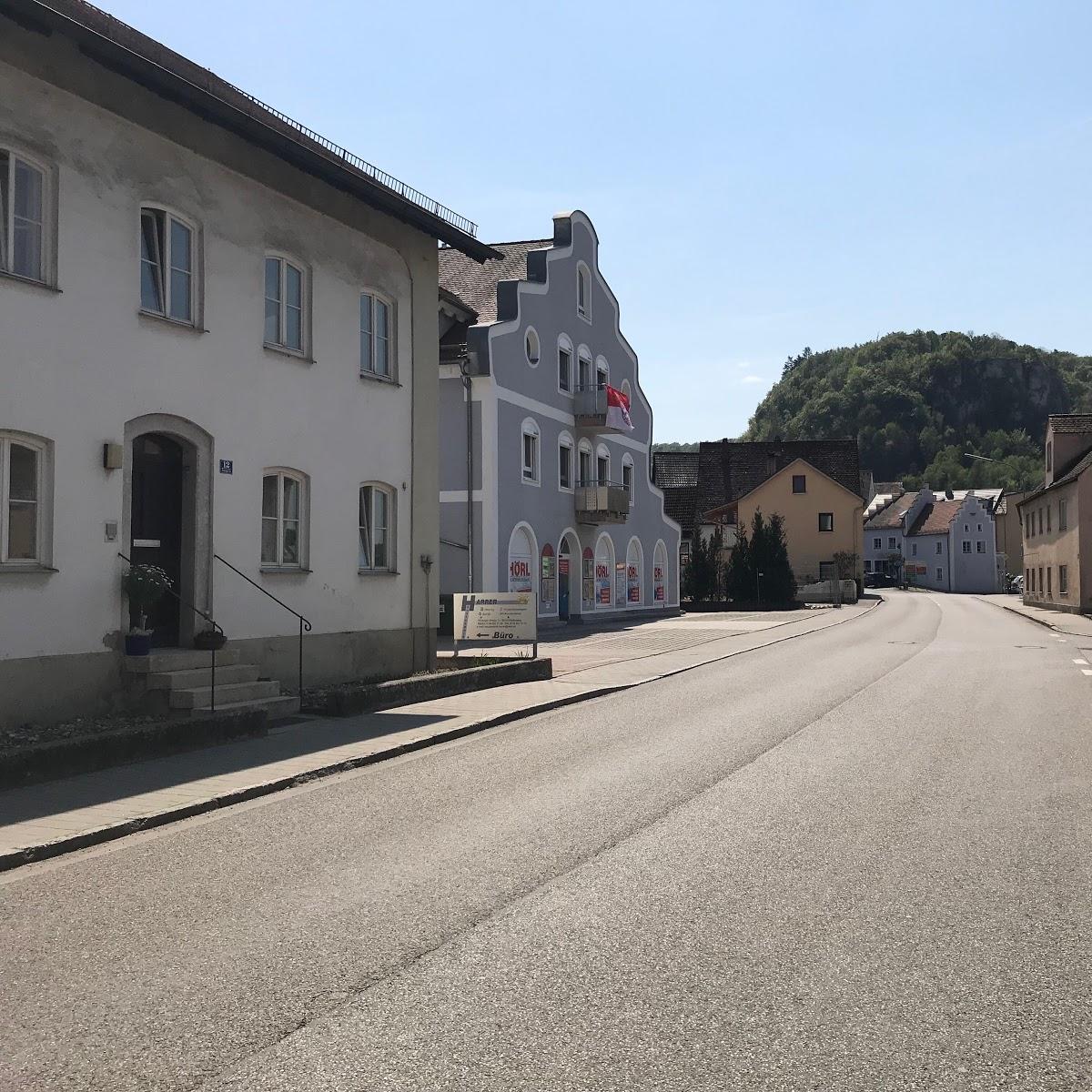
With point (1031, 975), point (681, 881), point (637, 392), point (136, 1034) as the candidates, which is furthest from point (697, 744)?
point (637, 392)

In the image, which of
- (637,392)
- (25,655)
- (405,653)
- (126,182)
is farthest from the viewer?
(637,392)

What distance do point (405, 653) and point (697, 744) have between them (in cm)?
811

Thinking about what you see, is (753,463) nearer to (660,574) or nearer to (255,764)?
(660,574)

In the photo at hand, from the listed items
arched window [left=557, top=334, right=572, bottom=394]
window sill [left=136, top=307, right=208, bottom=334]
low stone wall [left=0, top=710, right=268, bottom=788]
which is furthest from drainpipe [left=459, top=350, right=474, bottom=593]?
low stone wall [left=0, top=710, right=268, bottom=788]

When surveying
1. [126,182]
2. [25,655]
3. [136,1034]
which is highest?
[126,182]

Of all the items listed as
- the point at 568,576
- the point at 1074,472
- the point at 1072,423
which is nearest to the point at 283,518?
the point at 568,576

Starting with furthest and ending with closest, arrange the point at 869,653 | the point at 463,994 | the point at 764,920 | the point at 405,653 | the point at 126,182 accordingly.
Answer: the point at 869,653 → the point at 405,653 → the point at 126,182 → the point at 764,920 → the point at 463,994

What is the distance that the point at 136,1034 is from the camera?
450 centimetres

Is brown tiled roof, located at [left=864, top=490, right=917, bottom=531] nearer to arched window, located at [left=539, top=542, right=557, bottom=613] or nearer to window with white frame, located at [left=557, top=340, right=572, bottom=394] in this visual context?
window with white frame, located at [left=557, top=340, right=572, bottom=394]

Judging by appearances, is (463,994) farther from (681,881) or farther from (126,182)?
(126,182)

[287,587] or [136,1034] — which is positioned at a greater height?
[287,587]

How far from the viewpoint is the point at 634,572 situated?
46875mm

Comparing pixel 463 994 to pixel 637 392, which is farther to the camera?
pixel 637 392

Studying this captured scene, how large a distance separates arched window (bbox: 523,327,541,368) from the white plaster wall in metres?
16.6
